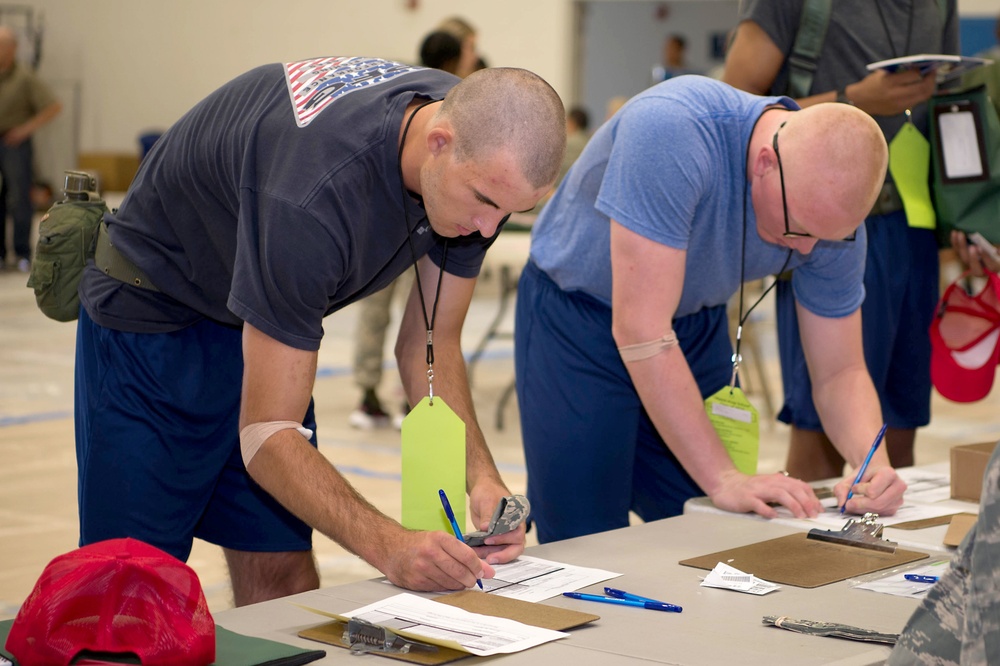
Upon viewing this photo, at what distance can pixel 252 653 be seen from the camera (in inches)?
54.0

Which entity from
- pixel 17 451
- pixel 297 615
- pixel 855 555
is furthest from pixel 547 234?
pixel 17 451

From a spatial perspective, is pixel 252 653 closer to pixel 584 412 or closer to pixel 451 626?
pixel 451 626

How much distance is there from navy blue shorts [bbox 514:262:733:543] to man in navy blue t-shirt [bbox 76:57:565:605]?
1.10 ft

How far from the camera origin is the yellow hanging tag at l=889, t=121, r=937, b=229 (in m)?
2.89

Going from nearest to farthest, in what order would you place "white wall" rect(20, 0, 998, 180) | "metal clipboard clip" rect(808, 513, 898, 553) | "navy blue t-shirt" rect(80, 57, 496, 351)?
1. "navy blue t-shirt" rect(80, 57, 496, 351)
2. "metal clipboard clip" rect(808, 513, 898, 553)
3. "white wall" rect(20, 0, 998, 180)

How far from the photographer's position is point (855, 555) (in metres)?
1.87

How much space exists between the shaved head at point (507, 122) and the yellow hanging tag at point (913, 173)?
1.43 meters

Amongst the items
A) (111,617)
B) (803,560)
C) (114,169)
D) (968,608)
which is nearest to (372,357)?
(803,560)

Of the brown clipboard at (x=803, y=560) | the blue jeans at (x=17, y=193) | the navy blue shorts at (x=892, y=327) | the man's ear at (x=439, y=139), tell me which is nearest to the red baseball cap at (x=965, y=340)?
the navy blue shorts at (x=892, y=327)

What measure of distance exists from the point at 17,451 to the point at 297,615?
3.71m

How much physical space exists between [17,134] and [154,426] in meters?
9.09

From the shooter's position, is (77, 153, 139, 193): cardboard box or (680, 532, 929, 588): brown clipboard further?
(77, 153, 139, 193): cardboard box

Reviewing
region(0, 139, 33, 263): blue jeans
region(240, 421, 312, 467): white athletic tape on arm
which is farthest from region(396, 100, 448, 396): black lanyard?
region(0, 139, 33, 263): blue jeans

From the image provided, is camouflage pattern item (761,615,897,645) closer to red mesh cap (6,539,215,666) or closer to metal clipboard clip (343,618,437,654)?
metal clipboard clip (343,618,437,654)
